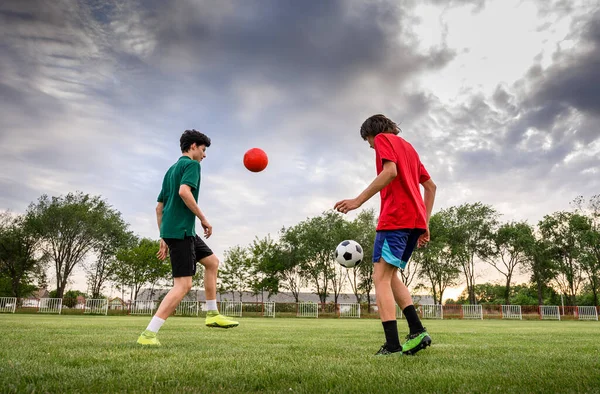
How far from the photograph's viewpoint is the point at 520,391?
6.56 ft

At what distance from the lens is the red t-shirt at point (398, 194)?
377cm

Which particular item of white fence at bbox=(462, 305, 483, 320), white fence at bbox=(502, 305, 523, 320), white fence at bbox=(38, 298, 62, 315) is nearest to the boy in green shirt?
white fence at bbox=(38, 298, 62, 315)

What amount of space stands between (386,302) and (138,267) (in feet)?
152

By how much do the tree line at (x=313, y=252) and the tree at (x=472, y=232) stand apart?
0.12m

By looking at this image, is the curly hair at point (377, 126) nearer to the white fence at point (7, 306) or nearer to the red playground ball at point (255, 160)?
the red playground ball at point (255, 160)

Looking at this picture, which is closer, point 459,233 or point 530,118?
point 530,118

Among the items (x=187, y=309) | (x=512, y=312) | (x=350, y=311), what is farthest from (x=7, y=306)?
(x=512, y=312)

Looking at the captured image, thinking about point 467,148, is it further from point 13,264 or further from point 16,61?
point 13,264

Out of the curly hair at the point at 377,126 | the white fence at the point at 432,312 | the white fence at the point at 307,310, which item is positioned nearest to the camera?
the curly hair at the point at 377,126

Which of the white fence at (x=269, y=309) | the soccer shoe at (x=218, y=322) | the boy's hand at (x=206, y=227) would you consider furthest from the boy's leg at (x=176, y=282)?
the white fence at (x=269, y=309)

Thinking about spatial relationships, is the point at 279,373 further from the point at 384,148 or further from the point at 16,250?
the point at 16,250

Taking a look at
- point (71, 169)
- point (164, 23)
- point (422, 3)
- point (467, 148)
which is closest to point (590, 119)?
point (467, 148)

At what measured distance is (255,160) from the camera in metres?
6.15

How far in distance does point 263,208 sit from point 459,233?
35.4 m
